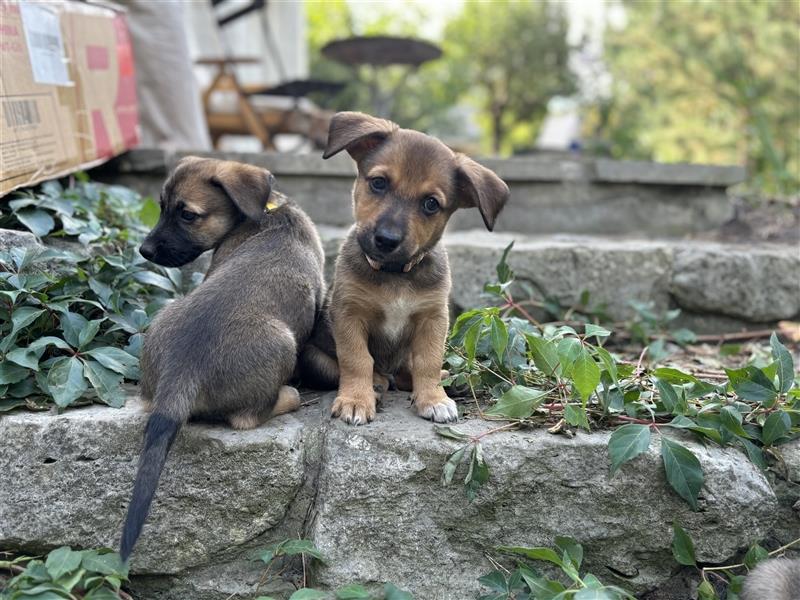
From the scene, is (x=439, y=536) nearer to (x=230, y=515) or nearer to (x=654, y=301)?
(x=230, y=515)

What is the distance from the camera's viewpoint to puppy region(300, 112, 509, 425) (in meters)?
3.11

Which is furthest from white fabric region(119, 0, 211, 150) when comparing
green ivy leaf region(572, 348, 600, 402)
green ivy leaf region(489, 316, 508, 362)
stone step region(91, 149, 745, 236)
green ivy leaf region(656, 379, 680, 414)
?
green ivy leaf region(656, 379, 680, 414)

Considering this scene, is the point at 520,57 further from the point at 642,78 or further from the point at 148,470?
the point at 148,470

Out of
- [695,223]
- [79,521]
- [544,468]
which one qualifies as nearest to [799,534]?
[544,468]

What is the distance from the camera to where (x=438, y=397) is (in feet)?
10.4

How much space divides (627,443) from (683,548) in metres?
0.46

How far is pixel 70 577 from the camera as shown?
2.49 metres

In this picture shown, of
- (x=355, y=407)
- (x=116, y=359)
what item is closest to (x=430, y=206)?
(x=355, y=407)

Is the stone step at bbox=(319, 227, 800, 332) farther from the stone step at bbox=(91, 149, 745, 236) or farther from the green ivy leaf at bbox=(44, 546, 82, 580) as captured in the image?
Result: the green ivy leaf at bbox=(44, 546, 82, 580)

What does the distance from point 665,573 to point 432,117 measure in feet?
76.7

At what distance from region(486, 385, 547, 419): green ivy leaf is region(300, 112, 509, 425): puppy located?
19cm

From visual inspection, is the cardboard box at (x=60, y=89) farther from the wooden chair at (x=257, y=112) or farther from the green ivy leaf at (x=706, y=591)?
the wooden chair at (x=257, y=112)

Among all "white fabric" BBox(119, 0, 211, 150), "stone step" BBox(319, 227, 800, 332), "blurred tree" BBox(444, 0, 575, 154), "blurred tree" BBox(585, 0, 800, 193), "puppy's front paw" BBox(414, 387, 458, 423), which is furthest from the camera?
"blurred tree" BBox(444, 0, 575, 154)

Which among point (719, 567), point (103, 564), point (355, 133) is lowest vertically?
point (719, 567)
